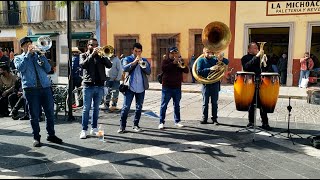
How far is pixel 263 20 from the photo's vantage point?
15867mm

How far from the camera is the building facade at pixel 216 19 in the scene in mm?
15250

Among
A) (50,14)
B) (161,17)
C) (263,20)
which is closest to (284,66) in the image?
(263,20)

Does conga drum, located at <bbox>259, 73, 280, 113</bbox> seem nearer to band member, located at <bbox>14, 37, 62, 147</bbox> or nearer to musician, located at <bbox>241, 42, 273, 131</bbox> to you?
musician, located at <bbox>241, 42, 273, 131</bbox>

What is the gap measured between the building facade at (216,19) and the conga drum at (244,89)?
10452 mm

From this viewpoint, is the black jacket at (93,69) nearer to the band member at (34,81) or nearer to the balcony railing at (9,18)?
the band member at (34,81)

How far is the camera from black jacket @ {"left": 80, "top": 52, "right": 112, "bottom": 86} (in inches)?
226

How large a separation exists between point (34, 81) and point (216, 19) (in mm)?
12895

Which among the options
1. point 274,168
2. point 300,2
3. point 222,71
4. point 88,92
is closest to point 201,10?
point 300,2

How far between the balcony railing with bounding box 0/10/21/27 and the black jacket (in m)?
19.3

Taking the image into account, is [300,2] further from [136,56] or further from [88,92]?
[88,92]

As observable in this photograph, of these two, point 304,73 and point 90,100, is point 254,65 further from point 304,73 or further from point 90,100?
point 304,73

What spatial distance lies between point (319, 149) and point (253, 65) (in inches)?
78.1

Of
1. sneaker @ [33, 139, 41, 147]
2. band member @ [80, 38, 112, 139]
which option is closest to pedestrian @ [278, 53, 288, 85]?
band member @ [80, 38, 112, 139]

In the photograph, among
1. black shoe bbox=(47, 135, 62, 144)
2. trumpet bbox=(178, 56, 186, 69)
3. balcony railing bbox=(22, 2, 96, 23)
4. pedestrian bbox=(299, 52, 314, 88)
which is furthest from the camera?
balcony railing bbox=(22, 2, 96, 23)
